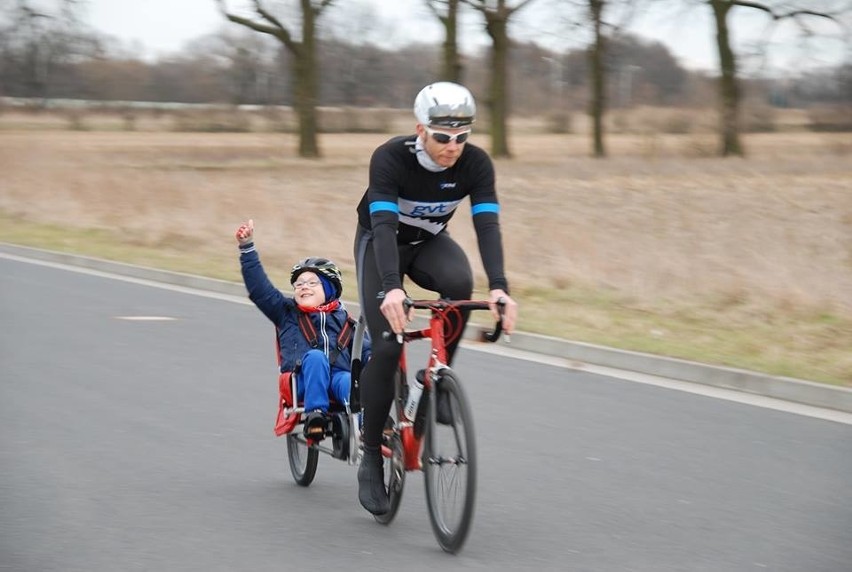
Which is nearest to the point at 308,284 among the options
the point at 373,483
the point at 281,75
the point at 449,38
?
the point at 373,483

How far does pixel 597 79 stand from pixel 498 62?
3850 millimetres

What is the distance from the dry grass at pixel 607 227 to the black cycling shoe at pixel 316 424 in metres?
4.57

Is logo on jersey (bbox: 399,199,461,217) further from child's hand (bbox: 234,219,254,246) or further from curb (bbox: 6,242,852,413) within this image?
curb (bbox: 6,242,852,413)

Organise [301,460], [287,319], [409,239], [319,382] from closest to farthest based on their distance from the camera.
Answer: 1. [409,239]
2. [319,382]
3. [287,319]
4. [301,460]

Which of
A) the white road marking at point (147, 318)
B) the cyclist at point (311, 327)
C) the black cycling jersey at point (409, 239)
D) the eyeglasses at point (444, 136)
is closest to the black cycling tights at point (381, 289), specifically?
the black cycling jersey at point (409, 239)

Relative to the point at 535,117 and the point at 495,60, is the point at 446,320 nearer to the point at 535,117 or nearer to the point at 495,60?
the point at 495,60

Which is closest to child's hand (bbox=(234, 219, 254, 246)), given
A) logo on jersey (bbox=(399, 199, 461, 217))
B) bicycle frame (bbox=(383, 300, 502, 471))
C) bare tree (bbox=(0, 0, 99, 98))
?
logo on jersey (bbox=(399, 199, 461, 217))

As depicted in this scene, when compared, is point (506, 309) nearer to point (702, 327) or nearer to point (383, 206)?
point (383, 206)

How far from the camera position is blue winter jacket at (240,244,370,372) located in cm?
600

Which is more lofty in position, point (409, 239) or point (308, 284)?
point (409, 239)

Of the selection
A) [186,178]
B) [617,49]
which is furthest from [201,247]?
[617,49]

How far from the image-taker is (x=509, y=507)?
19.7ft

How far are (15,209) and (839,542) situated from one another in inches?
878

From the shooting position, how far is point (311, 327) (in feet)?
19.9
